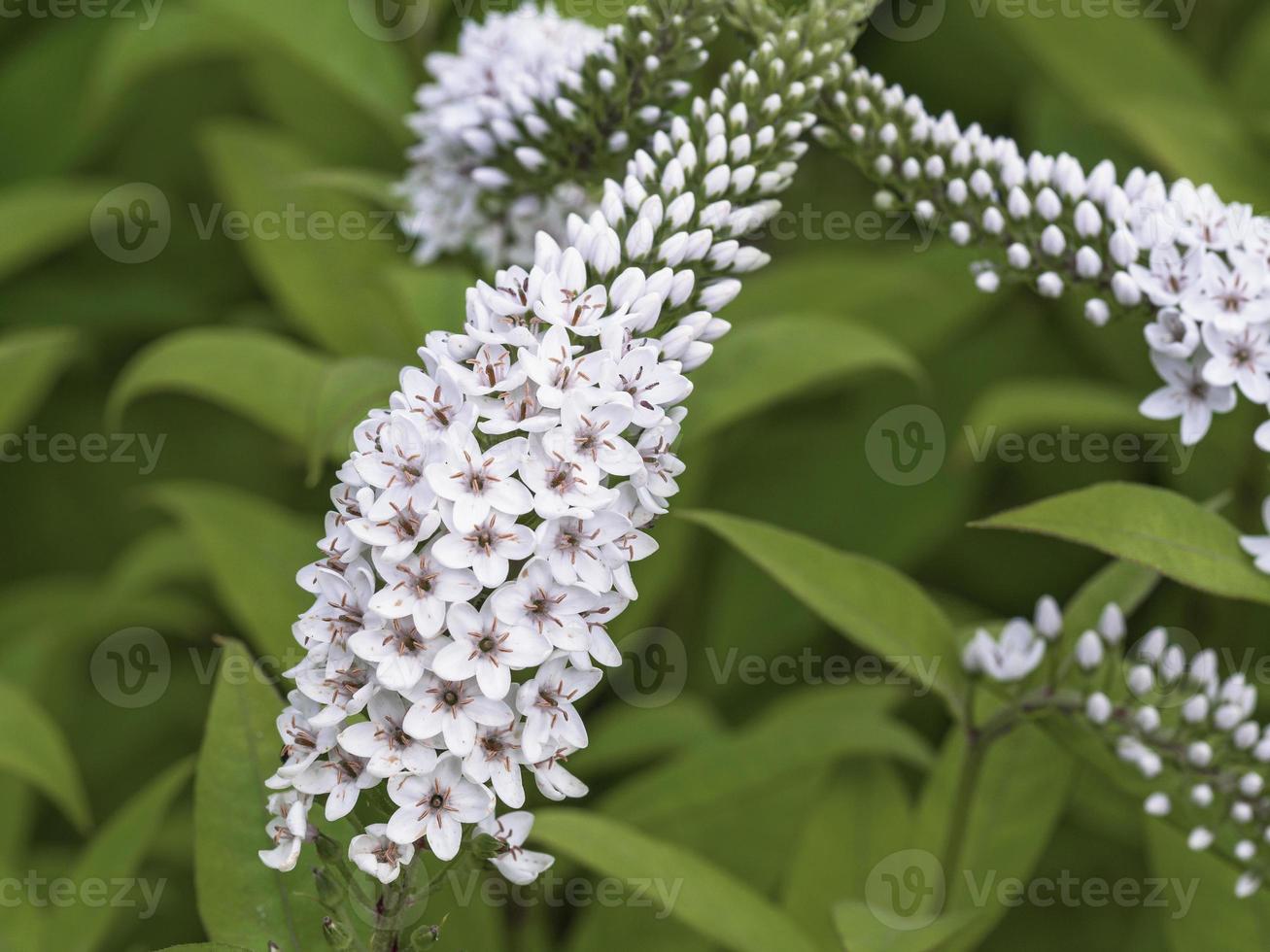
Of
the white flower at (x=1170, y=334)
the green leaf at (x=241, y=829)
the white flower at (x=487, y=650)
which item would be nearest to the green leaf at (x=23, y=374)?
the green leaf at (x=241, y=829)

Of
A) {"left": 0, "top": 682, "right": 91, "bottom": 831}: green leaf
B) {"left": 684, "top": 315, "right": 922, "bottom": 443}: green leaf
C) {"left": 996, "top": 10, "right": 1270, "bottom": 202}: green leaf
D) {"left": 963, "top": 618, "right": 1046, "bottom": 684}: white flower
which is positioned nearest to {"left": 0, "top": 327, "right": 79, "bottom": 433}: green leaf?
{"left": 0, "top": 682, "right": 91, "bottom": 831}: green leaf

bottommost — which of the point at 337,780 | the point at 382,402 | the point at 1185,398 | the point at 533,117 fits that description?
the point at 337,780

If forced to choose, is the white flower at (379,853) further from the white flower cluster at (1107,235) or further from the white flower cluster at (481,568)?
the white flower cluster at (1107,235)

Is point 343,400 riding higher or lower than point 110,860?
higher

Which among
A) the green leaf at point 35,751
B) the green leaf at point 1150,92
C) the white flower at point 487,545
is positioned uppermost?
the green leaf at point 1150,92

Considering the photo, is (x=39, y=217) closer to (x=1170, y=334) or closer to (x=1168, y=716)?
(x=1170, y=334)

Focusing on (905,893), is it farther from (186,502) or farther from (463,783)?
(186,502)

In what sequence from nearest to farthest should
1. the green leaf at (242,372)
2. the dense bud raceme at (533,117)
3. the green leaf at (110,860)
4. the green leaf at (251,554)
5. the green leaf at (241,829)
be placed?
1. the green leaf at (241,829)
2. the dense bud raceme at (533,117)
3. the green leaf at (110,860)
4. the green leaf at (242,372)
5. the green leaf at (251,554)

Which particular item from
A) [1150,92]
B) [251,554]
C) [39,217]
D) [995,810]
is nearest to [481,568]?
[995,810]
